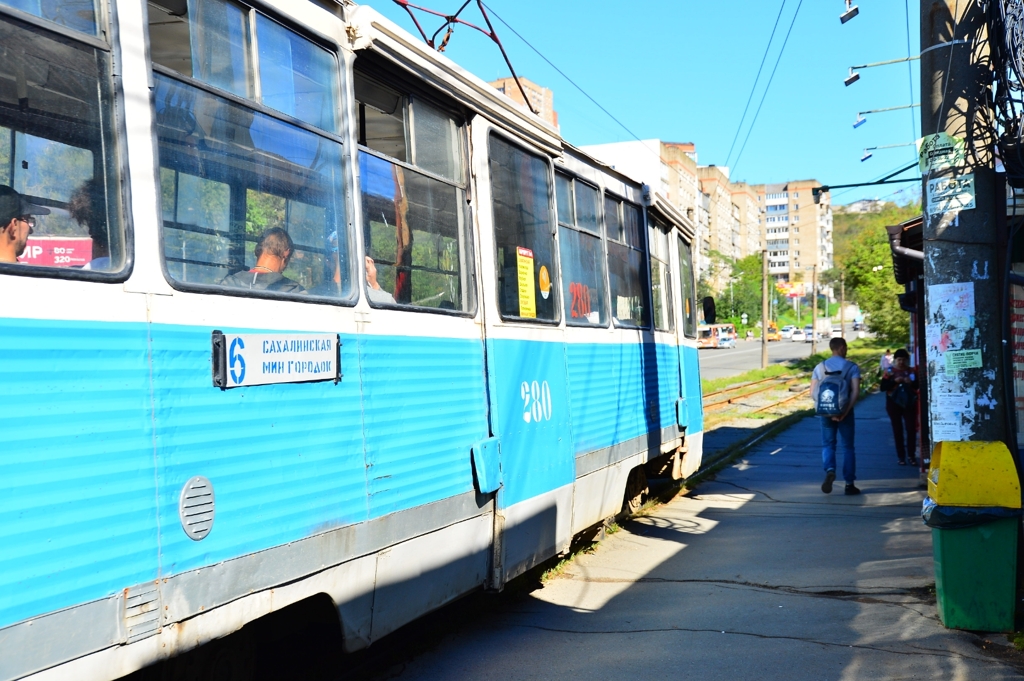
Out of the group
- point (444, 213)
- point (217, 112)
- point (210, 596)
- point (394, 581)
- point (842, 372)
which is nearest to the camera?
point (210, 596)

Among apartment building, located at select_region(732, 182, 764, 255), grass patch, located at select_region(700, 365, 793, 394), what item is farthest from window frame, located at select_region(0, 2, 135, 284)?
apartment building, located at select_region(732, 182, 764, 255)

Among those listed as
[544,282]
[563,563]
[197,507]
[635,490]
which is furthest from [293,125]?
[635,490]

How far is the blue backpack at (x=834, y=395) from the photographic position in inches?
421

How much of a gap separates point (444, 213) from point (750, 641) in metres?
3.08

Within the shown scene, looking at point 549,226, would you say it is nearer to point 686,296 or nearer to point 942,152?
point 942,152

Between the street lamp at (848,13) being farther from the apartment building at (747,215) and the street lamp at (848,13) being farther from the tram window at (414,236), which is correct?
the apartment building at (747,215)

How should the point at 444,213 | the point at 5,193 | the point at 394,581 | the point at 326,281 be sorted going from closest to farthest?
the point at 5,193
the point at 326,281
the point at 394,581
the point at 444,213

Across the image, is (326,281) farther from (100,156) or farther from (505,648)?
(505,648)

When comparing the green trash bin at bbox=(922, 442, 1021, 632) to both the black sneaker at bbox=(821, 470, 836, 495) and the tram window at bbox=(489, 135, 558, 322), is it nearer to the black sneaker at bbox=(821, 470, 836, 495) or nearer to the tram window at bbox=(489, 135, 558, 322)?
the tram window at bbox=(489, 135, 558, 322)

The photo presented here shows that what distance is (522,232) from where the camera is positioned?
645 centimetres

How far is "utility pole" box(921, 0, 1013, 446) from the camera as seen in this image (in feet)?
19.2

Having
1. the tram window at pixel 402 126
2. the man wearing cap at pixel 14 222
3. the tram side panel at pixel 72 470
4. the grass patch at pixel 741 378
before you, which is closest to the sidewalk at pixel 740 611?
the tram side panel at pixel 72 470

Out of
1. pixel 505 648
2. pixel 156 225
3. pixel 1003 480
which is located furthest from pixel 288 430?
pixel 1003 480

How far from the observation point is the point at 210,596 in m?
3.46
